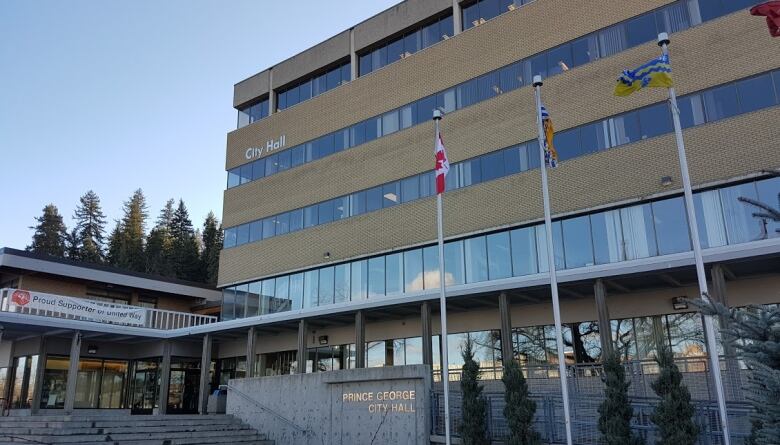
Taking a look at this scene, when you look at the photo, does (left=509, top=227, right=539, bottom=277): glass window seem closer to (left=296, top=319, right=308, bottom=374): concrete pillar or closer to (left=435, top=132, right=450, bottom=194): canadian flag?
(left=435, top=132, right=450, bottom=194): canadian flag

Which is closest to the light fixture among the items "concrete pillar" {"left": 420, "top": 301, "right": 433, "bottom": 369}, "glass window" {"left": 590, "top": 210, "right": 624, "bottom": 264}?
"glass window" {"left": 590, "top": 210, "right": 624, "bottom": 264}

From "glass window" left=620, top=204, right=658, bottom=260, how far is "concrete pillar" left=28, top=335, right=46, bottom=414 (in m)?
23.5

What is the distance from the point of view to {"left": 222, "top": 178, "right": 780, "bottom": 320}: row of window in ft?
59.3

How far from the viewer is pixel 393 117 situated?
27438 mm

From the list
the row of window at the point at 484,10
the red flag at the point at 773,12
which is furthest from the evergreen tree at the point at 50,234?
the red flag at the point at 773,12

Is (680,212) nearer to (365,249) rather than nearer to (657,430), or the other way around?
(657,430)

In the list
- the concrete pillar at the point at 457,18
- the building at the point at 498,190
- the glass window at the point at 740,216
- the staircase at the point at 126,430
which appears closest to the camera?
the glass window at the point at 740,216

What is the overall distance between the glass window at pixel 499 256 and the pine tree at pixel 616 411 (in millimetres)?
9124

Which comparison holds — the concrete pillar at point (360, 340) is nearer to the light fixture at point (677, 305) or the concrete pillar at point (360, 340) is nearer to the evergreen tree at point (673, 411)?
the light fixture at point (677, 305)

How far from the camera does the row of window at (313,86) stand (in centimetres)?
3092

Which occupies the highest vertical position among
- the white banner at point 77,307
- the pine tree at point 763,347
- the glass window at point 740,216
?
the glass window at point 740,216

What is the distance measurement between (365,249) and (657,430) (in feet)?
51.8

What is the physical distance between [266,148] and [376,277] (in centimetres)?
1046

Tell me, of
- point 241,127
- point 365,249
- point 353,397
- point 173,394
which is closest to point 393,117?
point 365,249
